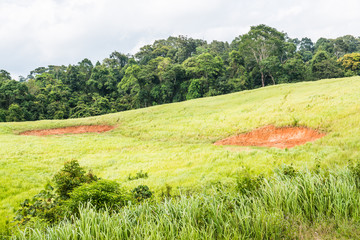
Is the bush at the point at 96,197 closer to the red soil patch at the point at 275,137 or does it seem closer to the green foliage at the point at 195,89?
the red soil patch at the point at 275,137

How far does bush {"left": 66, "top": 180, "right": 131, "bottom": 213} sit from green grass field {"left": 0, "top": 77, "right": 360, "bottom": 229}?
265 cm

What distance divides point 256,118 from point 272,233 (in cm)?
1572

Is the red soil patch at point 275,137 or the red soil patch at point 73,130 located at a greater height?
the red soil patch at point 73,130

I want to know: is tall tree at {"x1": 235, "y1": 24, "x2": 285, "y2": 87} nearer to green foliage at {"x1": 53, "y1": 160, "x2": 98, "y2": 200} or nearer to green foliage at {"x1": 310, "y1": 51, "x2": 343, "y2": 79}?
green foliage at {"x1": 310, "y1": 51, "x2": 343, "y2": 79}

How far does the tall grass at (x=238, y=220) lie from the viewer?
3.46 metres

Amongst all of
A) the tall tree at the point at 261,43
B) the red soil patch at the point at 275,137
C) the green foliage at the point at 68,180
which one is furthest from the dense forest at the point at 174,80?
the green foliage at the point at 68,180

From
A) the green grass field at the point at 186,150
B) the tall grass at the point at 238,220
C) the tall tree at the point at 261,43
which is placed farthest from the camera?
the tall tree at the point at 261,43

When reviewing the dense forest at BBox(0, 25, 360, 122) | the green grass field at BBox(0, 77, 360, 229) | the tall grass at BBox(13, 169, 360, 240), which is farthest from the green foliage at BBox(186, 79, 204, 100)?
the tall grass at BBox(13, 169, 360, 240)

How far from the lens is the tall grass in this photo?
3457 mm

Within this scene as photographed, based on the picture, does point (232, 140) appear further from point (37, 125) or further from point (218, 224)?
point (37, 125)

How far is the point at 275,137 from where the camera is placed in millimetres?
14719

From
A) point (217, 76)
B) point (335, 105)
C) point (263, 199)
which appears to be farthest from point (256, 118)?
point (217, 76)

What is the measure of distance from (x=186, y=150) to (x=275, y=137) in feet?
20.6

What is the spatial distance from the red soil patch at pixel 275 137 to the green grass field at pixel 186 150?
61 cm
